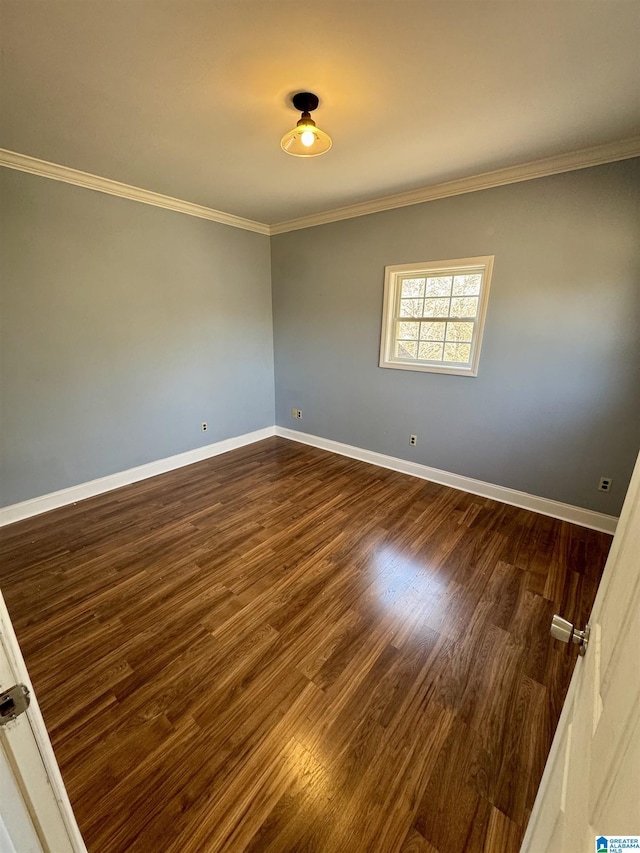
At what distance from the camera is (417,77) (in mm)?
1577

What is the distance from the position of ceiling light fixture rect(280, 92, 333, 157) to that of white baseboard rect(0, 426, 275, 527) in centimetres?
303

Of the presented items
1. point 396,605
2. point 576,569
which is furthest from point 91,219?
point 576,569

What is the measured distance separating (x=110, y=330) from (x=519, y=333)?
11.5ft

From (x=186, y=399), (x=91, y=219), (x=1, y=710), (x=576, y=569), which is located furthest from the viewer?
(x=186, y=399)

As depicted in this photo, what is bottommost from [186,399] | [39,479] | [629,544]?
[39,479]

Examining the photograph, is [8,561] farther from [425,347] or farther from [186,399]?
[425,347]

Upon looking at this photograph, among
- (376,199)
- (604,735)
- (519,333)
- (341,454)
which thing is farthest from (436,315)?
(604,735)

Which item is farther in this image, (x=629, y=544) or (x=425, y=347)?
(x=425, y=347)

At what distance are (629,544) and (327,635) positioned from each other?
1488 millimetres

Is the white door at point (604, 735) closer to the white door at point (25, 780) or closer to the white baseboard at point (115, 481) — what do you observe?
the white door at point (25, 780)

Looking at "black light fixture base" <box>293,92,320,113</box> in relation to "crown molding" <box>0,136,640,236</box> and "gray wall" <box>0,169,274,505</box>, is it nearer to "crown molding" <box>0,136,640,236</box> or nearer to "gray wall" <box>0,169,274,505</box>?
"crown molding" <box>0,136,640,236</box>

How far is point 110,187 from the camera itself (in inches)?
109

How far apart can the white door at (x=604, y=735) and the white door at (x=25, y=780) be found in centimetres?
82

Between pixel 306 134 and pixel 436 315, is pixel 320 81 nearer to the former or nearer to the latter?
pixel 306 134
